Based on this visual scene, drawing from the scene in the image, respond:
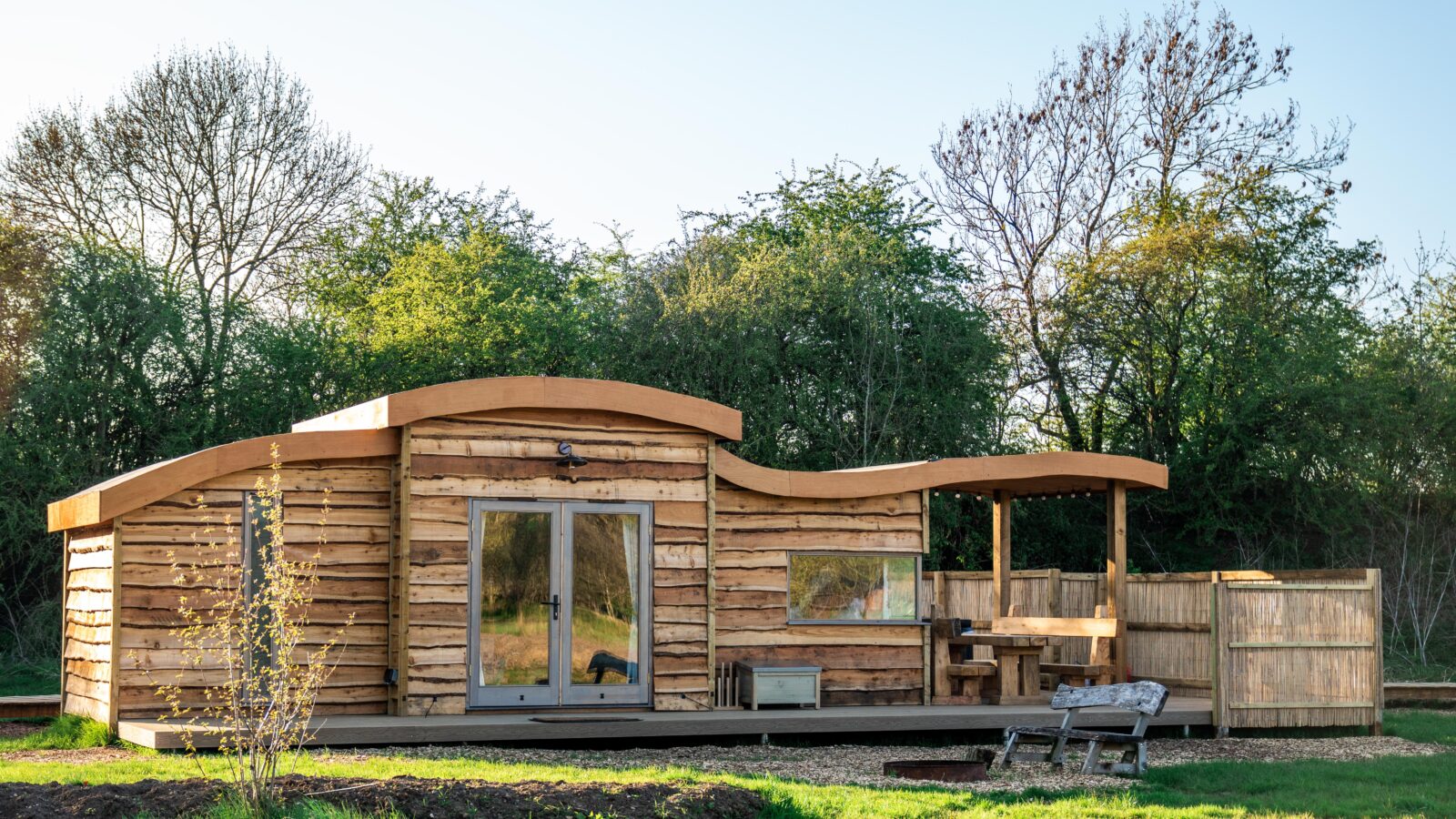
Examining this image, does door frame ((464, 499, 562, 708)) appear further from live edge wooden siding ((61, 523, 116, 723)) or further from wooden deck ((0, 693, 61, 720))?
wooden deck ((0, 693, 61, 720))

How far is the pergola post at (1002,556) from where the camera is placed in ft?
51.6

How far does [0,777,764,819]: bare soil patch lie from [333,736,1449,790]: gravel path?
2384 millimetres

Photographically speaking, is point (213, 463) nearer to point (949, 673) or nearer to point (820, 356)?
point (949, 673)

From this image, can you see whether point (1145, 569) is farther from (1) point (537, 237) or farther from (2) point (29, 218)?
(2) point (29, 218)

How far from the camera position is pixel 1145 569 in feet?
80.9

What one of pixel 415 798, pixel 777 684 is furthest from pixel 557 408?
pixel 415 798

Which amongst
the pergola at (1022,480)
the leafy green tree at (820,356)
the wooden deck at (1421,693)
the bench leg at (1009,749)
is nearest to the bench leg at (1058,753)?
the bench leg at (1009,749)

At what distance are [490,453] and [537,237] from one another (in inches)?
743

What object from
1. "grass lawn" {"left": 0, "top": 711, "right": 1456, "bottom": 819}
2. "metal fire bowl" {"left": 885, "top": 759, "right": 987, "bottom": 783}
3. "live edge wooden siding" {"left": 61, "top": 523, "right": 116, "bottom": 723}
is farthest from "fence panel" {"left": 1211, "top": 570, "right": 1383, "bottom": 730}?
"live edge wooden siding" {"left": 61, "top": 523, "right": 116, "bottom": 723}

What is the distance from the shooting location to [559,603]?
1245 cm

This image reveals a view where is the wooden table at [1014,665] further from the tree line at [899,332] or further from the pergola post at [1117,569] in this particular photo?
the tree line at [899,332]

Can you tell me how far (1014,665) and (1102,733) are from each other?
10.9 ft

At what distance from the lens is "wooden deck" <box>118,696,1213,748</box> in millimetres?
11000

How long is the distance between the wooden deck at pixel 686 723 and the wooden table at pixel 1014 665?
193 mm
